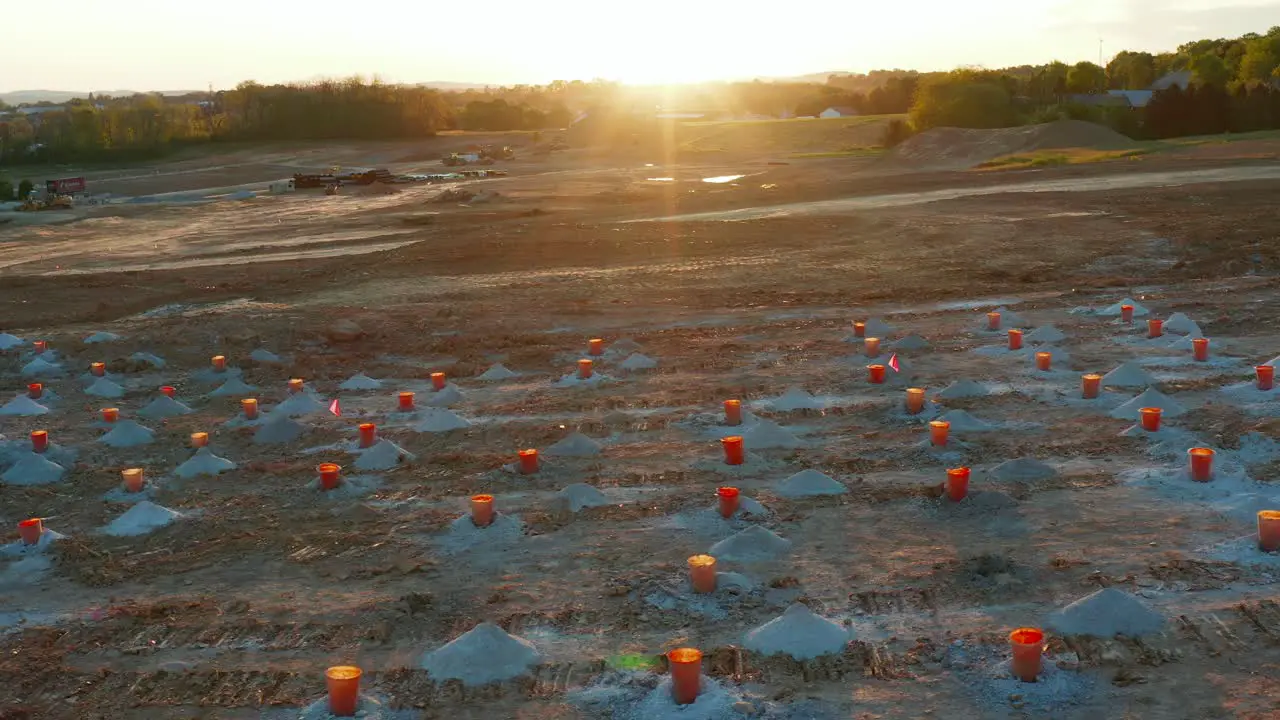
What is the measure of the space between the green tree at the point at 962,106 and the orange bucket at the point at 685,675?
55323 millimetres

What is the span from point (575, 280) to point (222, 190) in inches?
1342

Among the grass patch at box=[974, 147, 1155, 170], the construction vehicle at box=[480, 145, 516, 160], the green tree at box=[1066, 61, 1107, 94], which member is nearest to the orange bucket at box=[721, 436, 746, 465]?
the grass patch at box=[974, 147, 1155, 170]

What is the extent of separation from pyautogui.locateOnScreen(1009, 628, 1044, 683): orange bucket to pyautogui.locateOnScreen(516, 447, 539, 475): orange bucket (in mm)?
4461

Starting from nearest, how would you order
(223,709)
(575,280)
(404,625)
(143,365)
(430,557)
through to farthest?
(223,709) < (404,625) < (430,557) < (143,365) < (575,280)

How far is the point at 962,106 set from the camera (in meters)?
57.3

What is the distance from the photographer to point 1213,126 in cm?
5084

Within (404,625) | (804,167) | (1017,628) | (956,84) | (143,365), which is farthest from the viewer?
(956,84)

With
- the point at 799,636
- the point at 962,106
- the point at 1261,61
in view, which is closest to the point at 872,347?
the point at 799,636

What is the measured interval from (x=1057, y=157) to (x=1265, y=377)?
3384cm

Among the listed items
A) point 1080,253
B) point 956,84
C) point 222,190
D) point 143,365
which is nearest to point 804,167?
point 956,84

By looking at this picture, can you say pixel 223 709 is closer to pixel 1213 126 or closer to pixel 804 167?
pixel 804 167

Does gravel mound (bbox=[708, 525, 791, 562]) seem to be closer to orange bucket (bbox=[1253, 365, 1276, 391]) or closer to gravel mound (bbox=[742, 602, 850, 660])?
gravel mound (bbox=[742, 602, 850, 660])

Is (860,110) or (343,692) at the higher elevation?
(860,110)

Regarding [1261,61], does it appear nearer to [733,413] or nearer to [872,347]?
[872,347]
